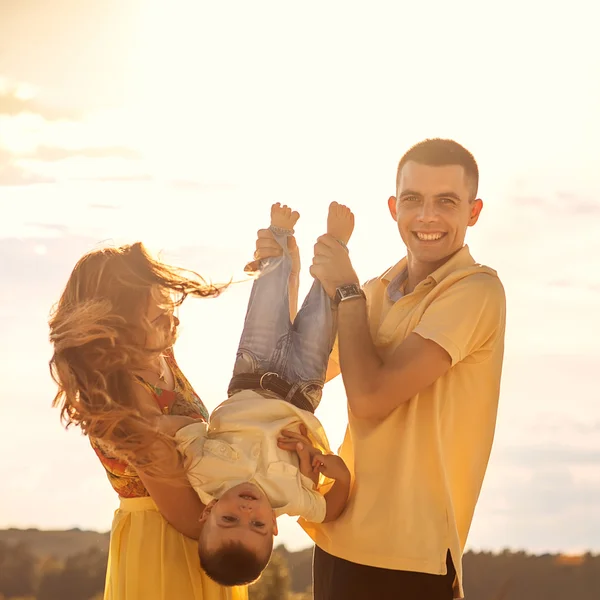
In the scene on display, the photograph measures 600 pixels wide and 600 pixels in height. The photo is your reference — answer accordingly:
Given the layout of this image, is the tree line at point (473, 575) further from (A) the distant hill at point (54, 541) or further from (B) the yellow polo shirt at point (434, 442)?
(B) the yellow polo shirt at point (434, 442)

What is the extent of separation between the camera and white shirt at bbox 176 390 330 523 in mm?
3059

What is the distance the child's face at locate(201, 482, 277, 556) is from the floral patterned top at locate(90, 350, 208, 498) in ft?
0.86

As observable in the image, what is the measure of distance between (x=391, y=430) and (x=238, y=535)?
2.10ft

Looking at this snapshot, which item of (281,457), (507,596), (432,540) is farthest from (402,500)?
(507,596)

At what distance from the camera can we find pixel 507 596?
24.9 ft

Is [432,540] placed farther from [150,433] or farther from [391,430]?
[150,433]

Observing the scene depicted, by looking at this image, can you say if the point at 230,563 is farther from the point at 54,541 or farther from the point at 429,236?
the point at 54,541

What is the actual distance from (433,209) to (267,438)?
972 millimetres

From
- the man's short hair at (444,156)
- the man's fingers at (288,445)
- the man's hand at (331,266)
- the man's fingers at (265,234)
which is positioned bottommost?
the man's fingers at (288,445)

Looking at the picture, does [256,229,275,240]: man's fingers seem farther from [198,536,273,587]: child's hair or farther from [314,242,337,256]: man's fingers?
[198,536,273,587]: child's hair

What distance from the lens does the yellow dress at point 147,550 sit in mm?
3082

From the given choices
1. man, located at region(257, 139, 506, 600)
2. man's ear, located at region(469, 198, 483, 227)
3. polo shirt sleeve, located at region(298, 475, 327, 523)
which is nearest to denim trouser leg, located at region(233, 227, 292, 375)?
man, located at region(257, 139, 506, 600)

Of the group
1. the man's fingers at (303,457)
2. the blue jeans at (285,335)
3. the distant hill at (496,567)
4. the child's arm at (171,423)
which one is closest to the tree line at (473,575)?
the distant hill at (496,567)

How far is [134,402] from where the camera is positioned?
117 inches
